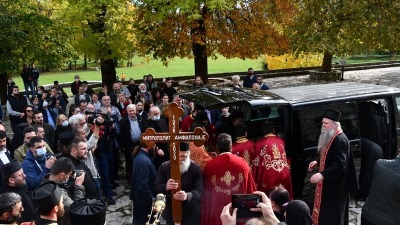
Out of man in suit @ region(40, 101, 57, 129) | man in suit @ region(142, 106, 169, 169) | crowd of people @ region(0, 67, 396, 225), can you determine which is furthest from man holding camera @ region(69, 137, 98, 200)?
man in suit @ region(40, 101, 57, 129)

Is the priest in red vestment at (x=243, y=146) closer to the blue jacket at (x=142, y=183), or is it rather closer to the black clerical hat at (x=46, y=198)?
the blue jacket at (x=142, y=183)

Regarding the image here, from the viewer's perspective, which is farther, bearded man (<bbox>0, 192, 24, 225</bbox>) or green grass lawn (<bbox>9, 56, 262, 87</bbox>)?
green grass lawn (<bbox>9, 56, 262, 87</bbox>)

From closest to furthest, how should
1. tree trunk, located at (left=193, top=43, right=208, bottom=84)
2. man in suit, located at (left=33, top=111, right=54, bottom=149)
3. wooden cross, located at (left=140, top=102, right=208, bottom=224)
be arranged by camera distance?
wooden cross, located at (left=140, top=102, right=208, bottom=224), man in suit, located at (left=33, top=111, right=54, bottom=149), tree trunk, located at (left=193, top=43, right=208, bottom=84)

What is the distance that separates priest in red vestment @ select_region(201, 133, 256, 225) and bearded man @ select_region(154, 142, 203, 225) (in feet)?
0.76

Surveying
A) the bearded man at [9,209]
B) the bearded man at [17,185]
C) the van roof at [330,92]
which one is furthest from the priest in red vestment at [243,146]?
the bearded man at [9,209]

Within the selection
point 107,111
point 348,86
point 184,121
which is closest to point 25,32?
point 107,111

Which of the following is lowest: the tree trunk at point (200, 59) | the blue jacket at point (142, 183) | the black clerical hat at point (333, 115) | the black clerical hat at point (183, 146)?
the blue jacket at point (142, 183)

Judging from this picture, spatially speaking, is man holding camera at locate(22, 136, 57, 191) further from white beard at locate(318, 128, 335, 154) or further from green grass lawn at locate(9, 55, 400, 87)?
green grass lawn at locate(9, 55, 400, 87)

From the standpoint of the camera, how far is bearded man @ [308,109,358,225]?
17.9ft

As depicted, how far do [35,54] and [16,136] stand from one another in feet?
20.3

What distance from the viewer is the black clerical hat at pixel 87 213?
3168 millimetres

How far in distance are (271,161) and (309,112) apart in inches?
40.5

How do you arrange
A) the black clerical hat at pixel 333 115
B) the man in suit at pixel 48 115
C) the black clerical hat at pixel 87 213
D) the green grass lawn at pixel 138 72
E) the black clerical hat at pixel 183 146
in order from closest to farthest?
the black clerical hat at pixel 87 213, the black clerical hat at pixel 183 146, the black clerical hat at pixel 333 115, the man in suit at pixel 48 115, the green grass lawn at pixel 138 72

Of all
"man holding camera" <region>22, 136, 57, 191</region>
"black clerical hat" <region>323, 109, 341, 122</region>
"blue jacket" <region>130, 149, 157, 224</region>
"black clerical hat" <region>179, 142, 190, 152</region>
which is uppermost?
"black clerical hat" <region>323, 109, 341, 122</region>
